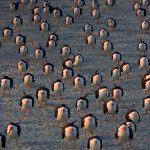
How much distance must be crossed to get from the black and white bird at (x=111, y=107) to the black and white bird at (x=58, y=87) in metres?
3.40

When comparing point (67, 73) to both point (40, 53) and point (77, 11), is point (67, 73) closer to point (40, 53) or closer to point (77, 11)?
point (40, 53)

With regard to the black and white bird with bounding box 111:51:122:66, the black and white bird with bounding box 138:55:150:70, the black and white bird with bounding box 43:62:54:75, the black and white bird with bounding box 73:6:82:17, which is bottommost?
the black and white bird with bounding box 43:62:54:75

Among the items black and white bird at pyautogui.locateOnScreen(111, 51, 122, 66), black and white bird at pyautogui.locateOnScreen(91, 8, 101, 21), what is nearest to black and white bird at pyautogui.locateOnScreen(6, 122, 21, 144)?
black and white bird at pyautogui.locateOnScreen(111, 51, 122, 66)

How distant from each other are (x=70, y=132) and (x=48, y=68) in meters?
8.81

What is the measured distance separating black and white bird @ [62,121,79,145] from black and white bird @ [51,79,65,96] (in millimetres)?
5098

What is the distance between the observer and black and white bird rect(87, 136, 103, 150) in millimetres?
23905

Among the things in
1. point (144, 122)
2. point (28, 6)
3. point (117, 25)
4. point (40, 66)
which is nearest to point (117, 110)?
point (144, 122)

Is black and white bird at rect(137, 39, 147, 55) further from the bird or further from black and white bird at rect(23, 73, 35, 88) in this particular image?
the bird

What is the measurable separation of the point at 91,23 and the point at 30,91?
1339cm

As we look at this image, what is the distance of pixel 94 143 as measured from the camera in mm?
23906

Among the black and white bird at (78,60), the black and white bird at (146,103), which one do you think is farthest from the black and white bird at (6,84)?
the black and white bird at (146,103)

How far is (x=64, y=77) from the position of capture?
105ft

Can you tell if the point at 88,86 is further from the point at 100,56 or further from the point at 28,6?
the point at 28,6

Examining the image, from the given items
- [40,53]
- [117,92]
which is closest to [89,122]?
[117,92]
